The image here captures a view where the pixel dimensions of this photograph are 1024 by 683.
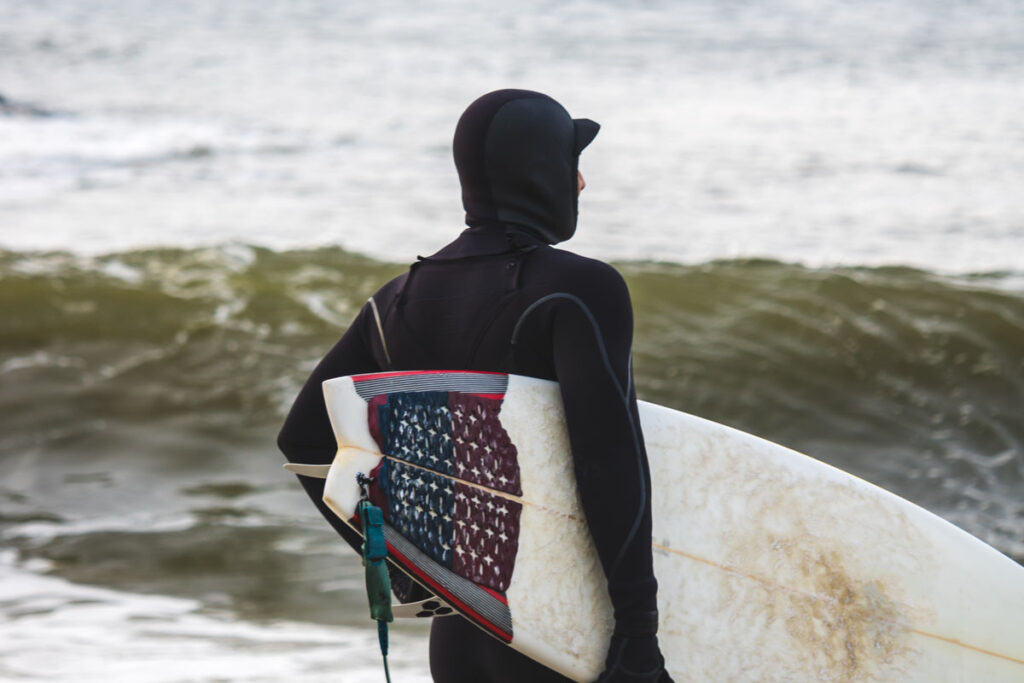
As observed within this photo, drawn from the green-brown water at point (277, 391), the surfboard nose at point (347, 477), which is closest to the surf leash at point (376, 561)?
the surfboard nose at point (347, 477)

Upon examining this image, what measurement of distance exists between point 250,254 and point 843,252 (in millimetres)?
5361

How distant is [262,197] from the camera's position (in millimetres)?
11984

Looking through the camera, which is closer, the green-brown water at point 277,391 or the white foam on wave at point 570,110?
the green-brown water at point 277,391

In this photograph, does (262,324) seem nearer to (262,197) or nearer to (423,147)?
(262,197)

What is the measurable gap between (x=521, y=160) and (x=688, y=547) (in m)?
0.67

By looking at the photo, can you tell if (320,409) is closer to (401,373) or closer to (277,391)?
(401,373)

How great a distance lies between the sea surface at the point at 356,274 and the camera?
3717 mm

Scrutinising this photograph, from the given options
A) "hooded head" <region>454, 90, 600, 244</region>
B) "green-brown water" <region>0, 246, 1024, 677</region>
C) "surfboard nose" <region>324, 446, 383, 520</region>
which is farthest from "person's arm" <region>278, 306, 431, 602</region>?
"green-brown water" <region>0, 246, 1024, 677</region>

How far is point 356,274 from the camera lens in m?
8.31

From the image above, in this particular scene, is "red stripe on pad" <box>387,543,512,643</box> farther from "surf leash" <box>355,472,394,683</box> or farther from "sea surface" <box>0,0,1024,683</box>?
"sea surface" <box>0,0,1024,683</box>

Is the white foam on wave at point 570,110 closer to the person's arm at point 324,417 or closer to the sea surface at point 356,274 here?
the sea surface at point 356,274

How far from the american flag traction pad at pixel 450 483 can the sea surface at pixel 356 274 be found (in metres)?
1.38

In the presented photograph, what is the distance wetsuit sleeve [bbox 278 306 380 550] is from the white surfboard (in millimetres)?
40

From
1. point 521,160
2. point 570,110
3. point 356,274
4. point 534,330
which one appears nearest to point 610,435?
point 534,330
